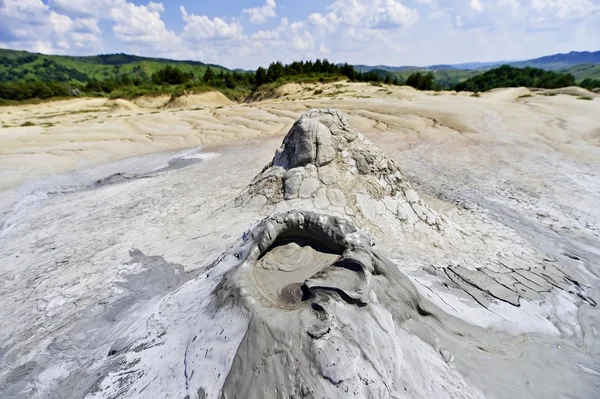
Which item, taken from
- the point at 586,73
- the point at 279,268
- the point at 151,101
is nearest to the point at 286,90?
the point at 151,101

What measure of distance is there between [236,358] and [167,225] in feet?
15.7

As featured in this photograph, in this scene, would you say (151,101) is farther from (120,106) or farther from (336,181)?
(336,181)

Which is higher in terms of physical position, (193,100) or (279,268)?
(279,268)

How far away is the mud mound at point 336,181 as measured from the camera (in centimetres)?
566

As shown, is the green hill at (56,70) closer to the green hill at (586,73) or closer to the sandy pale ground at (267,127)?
the sandy pale ground at (267,127)

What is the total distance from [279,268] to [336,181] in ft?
9.62

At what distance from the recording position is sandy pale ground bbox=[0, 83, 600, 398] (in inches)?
100.0

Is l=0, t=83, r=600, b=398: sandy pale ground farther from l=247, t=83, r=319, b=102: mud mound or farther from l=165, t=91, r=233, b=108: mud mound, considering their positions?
l=247, t=83, r=319, b=102: mud mound

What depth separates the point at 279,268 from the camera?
333 cm

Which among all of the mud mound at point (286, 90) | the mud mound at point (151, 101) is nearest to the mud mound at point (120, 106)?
the mud mound at point (151, 101)

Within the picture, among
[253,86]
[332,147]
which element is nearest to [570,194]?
[332,147]

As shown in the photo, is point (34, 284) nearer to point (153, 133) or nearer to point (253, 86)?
point (153, 133)

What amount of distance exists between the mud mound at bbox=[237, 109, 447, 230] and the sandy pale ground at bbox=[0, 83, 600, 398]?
0.19 feet

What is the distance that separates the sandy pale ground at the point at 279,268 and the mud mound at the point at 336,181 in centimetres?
6
